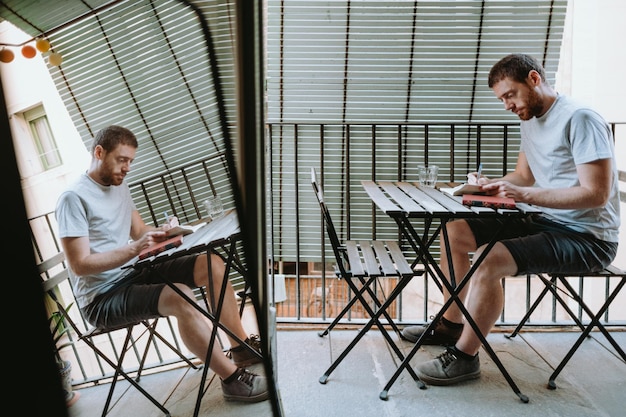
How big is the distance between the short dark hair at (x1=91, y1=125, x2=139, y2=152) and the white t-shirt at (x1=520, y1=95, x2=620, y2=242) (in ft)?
6.36

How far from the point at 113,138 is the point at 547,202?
74.8 inches

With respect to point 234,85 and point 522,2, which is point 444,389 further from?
point 522,2

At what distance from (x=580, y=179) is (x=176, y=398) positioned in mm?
1785

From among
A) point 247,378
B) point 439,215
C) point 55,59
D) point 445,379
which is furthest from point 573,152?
point 55,59

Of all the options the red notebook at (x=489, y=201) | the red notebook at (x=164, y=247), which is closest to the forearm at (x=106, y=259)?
the red notebook at (x=164, y=247)

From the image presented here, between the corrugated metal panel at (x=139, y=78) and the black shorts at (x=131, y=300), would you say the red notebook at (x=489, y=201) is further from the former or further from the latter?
the corrugated metal panel at (x=139, y=78)

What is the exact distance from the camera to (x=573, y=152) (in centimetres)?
203

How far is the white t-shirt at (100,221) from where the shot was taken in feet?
2.67

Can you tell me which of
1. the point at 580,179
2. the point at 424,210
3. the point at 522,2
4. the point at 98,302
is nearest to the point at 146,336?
the point at 98,302

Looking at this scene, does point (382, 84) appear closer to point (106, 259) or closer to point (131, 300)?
point (131, 300)

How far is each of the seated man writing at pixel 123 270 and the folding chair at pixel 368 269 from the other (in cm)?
72

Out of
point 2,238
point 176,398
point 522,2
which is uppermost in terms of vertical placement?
point 522,2

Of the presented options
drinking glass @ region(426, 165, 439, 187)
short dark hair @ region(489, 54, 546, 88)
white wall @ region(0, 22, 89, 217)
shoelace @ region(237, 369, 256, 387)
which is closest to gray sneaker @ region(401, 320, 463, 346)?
drinking glass @ region(426, 165, 439, 187)

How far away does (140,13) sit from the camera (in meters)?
0.53
